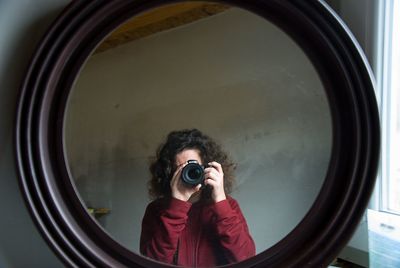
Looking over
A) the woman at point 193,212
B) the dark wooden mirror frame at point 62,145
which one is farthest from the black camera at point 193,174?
the dark wooden mirror frame at point 62,145

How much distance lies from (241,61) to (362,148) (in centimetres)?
19

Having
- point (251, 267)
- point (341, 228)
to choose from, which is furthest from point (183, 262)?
point (341, 228)

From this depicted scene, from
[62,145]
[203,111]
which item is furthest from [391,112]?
[62,145]

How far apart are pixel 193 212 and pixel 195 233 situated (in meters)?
0.03

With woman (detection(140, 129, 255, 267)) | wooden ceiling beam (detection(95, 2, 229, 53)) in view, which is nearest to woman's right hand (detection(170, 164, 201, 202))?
woman (detection(140, 129, 255, 267))

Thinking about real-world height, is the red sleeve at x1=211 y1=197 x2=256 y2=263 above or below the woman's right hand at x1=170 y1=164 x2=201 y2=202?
below

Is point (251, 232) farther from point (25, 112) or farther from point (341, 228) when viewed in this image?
point (25, 112)

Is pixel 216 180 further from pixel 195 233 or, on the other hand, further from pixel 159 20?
pixel 159 20

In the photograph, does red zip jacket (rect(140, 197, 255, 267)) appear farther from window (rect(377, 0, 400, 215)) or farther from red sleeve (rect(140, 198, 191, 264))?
window (rect(377, 0, 400, 215))

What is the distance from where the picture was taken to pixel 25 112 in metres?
0.58

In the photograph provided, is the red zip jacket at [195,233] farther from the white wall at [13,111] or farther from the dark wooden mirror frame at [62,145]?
the white wall at [13,111]

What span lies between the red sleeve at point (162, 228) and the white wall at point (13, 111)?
0.16 m

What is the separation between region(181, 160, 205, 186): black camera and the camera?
541 millimetres

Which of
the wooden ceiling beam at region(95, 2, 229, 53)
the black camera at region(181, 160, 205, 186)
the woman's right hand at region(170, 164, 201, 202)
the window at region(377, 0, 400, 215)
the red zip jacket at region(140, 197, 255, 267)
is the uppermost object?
the wooden ceiling beam at region(95, 2, 229, 53)
